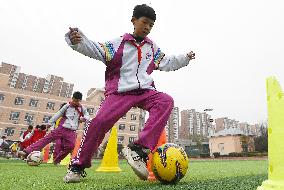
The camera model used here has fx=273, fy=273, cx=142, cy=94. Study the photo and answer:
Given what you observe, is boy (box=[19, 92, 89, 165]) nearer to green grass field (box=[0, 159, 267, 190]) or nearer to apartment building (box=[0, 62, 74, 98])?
green grass field (box=[0, 159, 267, 190])

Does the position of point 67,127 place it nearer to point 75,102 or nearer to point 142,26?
point 75,102

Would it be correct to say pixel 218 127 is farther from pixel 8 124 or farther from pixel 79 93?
pixel 79 93

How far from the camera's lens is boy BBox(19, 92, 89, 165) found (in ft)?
24.7

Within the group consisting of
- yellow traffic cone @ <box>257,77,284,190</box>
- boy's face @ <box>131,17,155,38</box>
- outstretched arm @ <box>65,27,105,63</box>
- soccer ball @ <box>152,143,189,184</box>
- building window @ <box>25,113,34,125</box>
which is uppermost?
building window @ <box>25,113,34,125</box>

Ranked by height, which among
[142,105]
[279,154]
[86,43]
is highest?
[86,43]

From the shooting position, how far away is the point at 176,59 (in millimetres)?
3854

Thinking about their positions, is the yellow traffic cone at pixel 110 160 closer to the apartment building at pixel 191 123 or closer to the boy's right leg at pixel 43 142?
the boy's right leg at pixel 43 142

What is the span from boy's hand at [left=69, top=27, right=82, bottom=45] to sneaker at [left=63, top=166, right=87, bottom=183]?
1417mm

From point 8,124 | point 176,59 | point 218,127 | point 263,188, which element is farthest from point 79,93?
point 218,127

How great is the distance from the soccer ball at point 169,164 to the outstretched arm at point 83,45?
4.42ft

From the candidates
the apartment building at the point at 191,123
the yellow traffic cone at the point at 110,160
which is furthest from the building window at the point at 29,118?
the apartment building at the point at 191,123

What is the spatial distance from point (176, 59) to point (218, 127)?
11253 centimetres

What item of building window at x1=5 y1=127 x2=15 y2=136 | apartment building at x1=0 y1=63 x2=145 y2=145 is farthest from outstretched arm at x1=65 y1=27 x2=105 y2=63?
building window at x1=5 y1=127 x2=15 y2=136

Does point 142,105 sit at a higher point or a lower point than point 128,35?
lower
